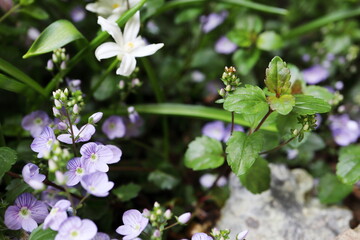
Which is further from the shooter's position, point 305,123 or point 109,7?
point 109,7

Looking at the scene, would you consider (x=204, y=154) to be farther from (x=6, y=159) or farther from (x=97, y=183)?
(x=6, y=159)

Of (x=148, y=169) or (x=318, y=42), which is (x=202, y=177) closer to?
(x=148, y=169)

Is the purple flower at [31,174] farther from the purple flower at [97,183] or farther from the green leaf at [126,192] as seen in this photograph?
the green leaf at [126,192]

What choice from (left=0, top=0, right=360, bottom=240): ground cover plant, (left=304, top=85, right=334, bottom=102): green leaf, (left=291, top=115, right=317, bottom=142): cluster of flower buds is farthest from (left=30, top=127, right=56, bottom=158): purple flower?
(left=304, top=85, right=334, bottom=102): green leaf

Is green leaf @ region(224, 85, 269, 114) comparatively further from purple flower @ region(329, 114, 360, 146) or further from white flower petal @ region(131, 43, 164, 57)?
purple flower @ region(329, 114, 360, 146)

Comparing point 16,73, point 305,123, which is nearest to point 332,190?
point 305,123

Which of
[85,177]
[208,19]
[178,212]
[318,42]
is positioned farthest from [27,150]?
[318,42]
